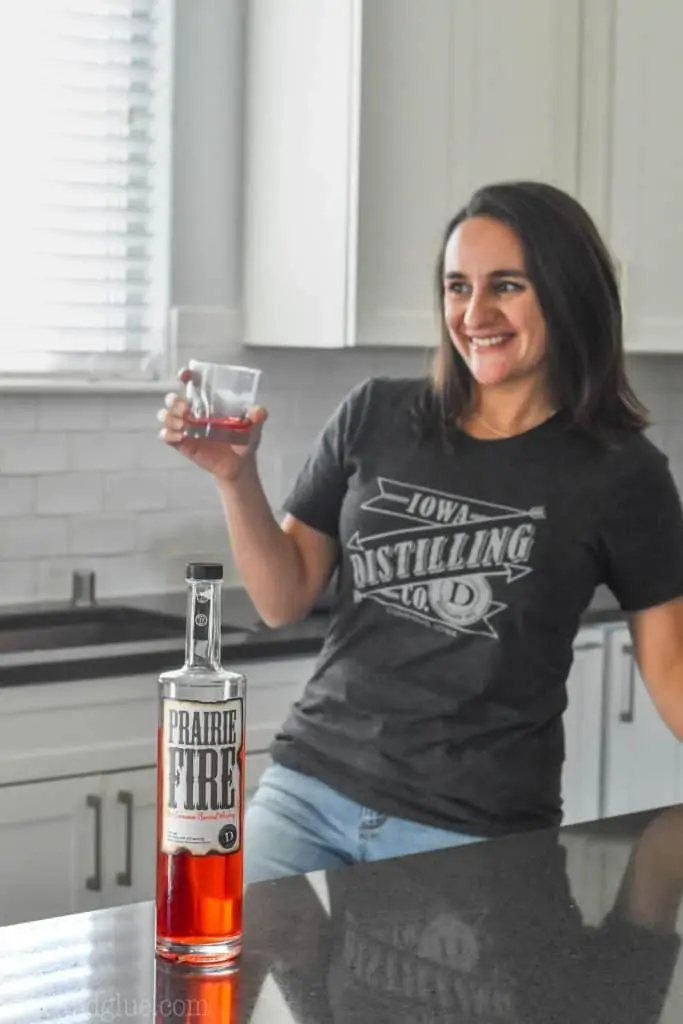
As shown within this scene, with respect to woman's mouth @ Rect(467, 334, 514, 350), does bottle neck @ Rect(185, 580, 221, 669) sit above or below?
below

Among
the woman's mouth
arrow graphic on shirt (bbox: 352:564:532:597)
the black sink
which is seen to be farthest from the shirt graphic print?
the black sink

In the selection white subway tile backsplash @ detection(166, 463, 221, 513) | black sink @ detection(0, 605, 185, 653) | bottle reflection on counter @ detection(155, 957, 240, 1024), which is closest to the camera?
bottle reflection on counter @ detection(155, 957, 240, 1024)

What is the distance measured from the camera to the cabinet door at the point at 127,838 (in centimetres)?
284

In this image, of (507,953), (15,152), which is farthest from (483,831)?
(15,152)

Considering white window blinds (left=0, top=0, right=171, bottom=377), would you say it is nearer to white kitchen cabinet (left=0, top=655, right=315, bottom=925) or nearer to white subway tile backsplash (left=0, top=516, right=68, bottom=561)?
white subway tile backsplash (left=0, top=516, right=68, bottom=561)

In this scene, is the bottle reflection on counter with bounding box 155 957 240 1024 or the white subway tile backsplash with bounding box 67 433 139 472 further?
the white subway tile backsplash with bounding box 67 433 139 472

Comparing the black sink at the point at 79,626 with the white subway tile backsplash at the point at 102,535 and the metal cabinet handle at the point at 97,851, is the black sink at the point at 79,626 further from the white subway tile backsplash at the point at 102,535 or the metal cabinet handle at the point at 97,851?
the metal cabinet handle at the point at 97,851

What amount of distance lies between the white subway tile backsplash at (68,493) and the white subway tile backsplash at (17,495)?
13 millimetres

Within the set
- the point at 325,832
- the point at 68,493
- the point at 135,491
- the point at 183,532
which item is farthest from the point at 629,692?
the point at 325,832

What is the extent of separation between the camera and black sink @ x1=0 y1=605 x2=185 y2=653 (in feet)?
10.9

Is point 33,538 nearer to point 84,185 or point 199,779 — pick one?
point 84,185

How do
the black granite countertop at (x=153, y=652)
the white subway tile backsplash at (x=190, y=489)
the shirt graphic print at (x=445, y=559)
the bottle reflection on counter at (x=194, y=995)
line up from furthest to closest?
the white subway tile backsplash at (x=190, y=489), the black granite countertop at (x=153, y=652), the shirt graphic print at (x=445, y=559), the bottle reflection on counter at (x=194, y=995)

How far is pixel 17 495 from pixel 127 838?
0.85 m

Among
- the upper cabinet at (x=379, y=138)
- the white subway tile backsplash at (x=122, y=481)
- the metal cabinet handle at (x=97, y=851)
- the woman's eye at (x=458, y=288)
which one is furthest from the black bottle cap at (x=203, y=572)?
the white subway tile backsplash at (x=122, y=481)
